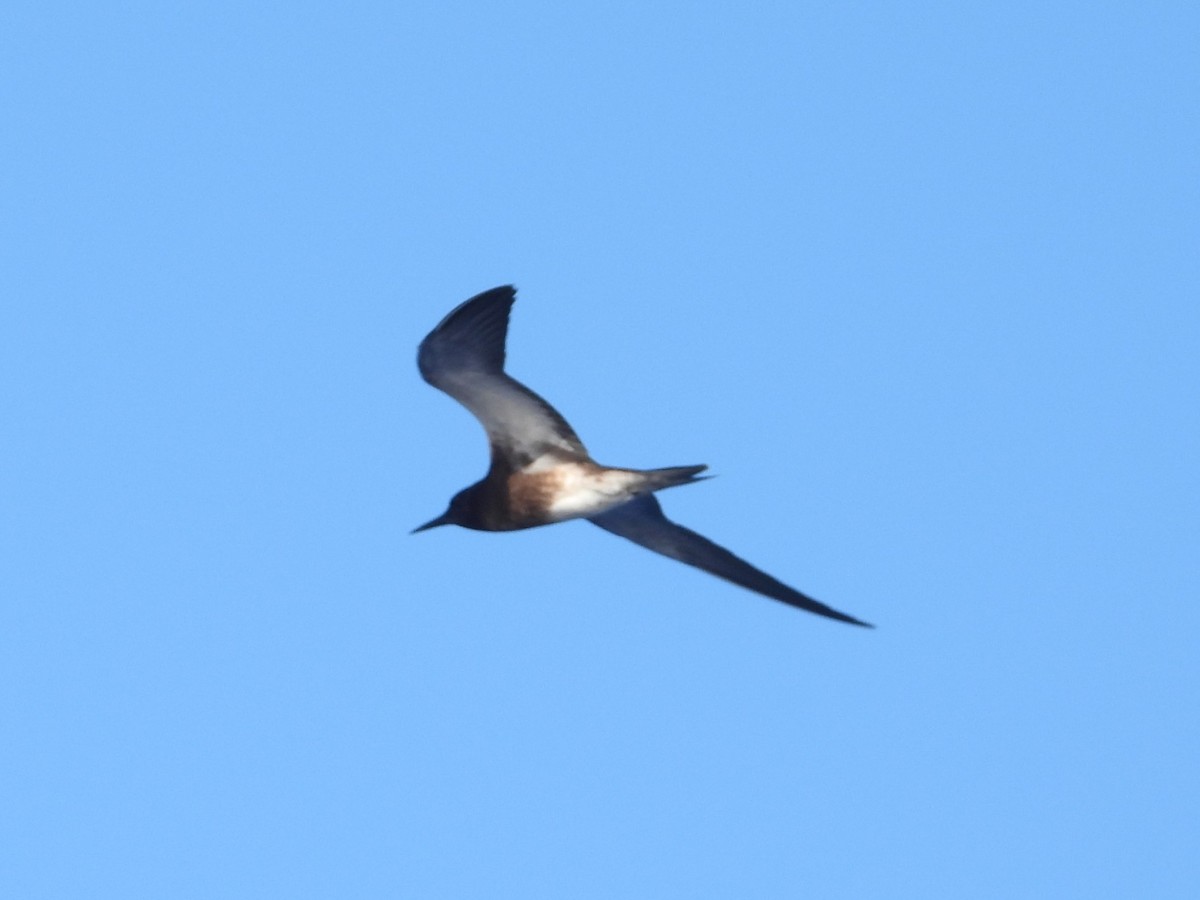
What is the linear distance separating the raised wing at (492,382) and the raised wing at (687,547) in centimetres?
151

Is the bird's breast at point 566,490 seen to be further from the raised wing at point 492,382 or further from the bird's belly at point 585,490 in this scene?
the raised wing at point 492,382

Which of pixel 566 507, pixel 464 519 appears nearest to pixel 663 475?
pixel 566 507

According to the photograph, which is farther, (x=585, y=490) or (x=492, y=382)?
(x=585, y=490)

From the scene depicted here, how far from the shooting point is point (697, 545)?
63.5 feet

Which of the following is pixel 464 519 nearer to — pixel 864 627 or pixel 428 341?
pixel 428 341

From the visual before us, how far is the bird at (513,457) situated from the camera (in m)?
16.9

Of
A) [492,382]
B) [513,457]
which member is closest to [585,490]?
[513,457]

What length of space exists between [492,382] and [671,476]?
5.51 ft

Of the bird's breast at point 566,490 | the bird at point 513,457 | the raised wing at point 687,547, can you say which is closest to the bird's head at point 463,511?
the bird at point 513,457

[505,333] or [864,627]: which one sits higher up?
[505,333]

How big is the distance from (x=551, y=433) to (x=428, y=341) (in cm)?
137

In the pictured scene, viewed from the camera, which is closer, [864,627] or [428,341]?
[428,341]

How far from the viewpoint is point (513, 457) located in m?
17.8

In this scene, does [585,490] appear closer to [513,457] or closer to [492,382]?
[513,457]
